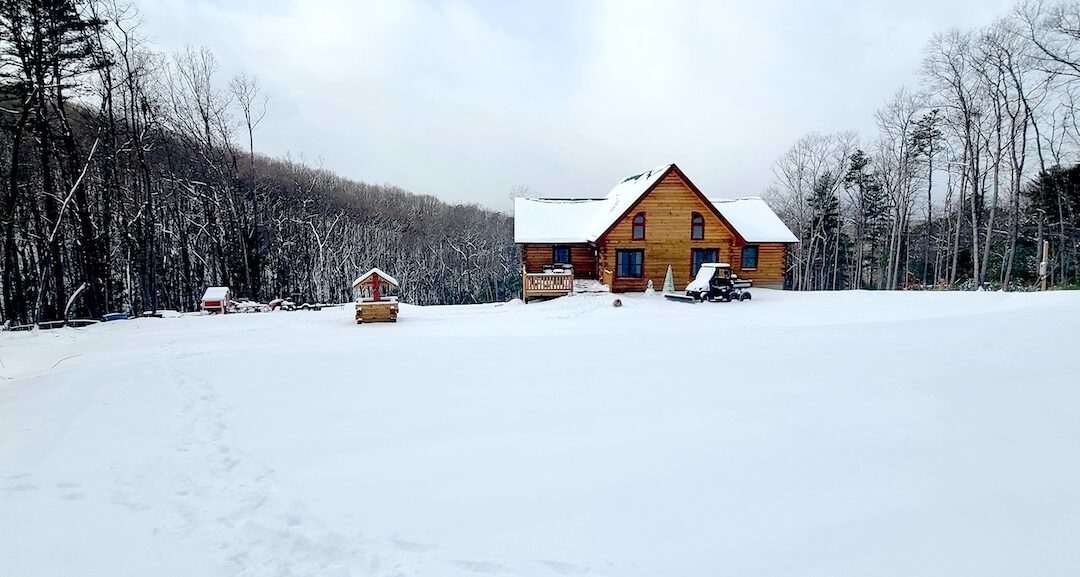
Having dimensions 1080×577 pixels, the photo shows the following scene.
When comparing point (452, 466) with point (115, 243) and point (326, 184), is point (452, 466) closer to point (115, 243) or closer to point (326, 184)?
point (115, 243)

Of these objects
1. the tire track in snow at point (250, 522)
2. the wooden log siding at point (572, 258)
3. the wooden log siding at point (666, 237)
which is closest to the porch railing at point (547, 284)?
the wooden log siding at point (666, 237)

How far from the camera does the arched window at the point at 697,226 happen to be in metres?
21.8

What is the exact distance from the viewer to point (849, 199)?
35031mm

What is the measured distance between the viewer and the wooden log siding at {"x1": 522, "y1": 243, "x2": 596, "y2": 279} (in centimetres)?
2389

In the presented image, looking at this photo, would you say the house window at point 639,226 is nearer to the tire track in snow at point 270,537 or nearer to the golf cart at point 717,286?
the golf cart at point 717,286

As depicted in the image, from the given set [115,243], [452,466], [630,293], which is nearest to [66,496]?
[452,466]

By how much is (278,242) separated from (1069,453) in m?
45.6

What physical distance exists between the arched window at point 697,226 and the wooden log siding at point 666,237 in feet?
0.51

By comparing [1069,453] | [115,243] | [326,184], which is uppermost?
[326,184]

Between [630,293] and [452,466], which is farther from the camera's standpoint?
[630,293]

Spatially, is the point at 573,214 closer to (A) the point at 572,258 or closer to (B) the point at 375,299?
(A) the point at 572,258

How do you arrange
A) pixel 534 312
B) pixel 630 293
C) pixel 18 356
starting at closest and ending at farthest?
pixel 18 356, pixel 534 312, pixel 630 293

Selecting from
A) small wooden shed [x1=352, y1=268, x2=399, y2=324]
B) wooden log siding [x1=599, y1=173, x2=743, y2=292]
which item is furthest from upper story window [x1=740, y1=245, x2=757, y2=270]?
small wooden shed [x1=352, y1=268, x2=399, y2=324]

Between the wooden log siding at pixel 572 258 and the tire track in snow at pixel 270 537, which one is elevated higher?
the wooden log siding at pixel 572 258
